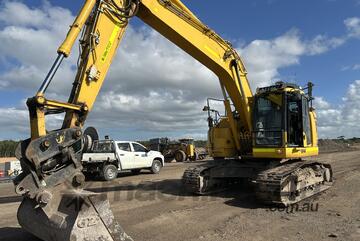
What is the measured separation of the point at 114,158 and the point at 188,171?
667 cm

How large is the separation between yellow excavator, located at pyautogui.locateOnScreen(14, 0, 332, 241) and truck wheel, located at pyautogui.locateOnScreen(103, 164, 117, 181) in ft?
20.4

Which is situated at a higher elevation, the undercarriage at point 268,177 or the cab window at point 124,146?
the cab window at point 124,146

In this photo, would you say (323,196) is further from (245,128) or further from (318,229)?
(318,229)

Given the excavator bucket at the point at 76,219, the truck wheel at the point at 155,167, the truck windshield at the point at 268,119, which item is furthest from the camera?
the truck wheel at the point at 155,167

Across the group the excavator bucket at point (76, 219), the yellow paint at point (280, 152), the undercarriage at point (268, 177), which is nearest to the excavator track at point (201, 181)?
the undercarriage at point (268, 177)

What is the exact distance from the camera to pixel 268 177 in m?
10.5

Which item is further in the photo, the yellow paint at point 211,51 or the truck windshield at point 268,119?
the truck windshield at point 268,119

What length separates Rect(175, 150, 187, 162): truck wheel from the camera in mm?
32906

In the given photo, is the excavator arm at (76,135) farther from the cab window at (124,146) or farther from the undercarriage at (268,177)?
the cab window at (124,146)

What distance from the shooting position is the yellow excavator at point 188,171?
20.3 ft

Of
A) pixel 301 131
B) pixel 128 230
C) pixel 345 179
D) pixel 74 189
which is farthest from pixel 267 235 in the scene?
pixel 345 179

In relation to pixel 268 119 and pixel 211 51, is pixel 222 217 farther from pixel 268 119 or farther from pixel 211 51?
pixel 211 51

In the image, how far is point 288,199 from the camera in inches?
417

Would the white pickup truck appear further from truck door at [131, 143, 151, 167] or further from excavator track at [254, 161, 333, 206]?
excavator track at [254, 161, 333, 206]
